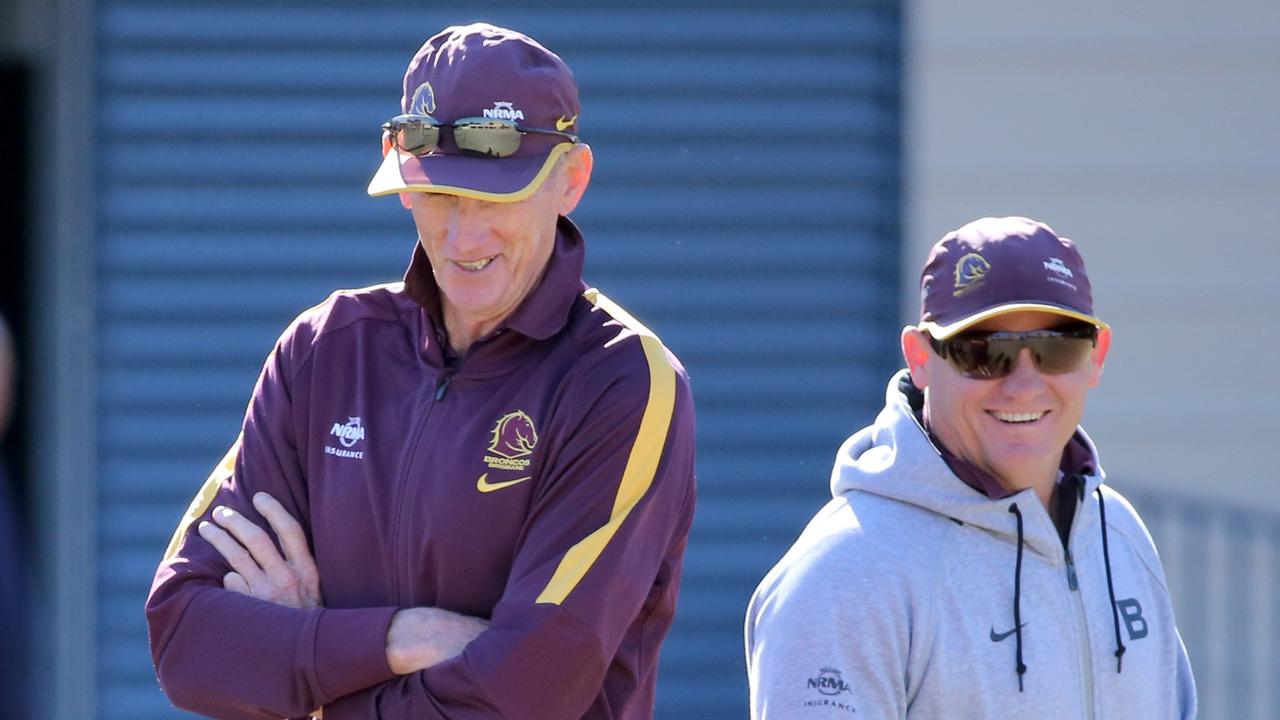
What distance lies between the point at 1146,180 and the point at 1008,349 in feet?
13.5

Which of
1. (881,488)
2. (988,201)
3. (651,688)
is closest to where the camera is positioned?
(881,488)

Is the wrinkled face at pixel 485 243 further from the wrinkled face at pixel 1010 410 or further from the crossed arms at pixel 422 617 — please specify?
the wrinkled face at pixel 1010 410

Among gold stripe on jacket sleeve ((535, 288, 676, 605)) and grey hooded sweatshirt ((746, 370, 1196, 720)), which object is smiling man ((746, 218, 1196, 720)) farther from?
gold stripe on jacket sleeve ((535, 288, 676, 605))

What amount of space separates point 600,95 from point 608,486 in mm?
4149

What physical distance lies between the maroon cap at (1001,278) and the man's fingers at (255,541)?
1145 millimetres

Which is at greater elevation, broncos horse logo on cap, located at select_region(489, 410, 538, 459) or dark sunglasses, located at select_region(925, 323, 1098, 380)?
dark sunglasses, located at select_region(925, 323, 1098, 380)

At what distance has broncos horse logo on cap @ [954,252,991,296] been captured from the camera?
2.78m

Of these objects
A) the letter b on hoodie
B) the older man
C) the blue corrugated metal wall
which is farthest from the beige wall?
the older man

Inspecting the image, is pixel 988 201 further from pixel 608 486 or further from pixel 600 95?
pixel 608 486

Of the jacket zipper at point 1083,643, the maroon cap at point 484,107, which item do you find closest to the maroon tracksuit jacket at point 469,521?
the maroon cap at point 484,107

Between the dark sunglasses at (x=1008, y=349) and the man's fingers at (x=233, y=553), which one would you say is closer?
the dark sunglasses at (x=1008, y=349)

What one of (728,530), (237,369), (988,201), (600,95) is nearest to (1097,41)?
(988,201)

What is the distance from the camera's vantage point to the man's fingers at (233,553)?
2922 millimetres

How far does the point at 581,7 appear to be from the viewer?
6770 millimetres
